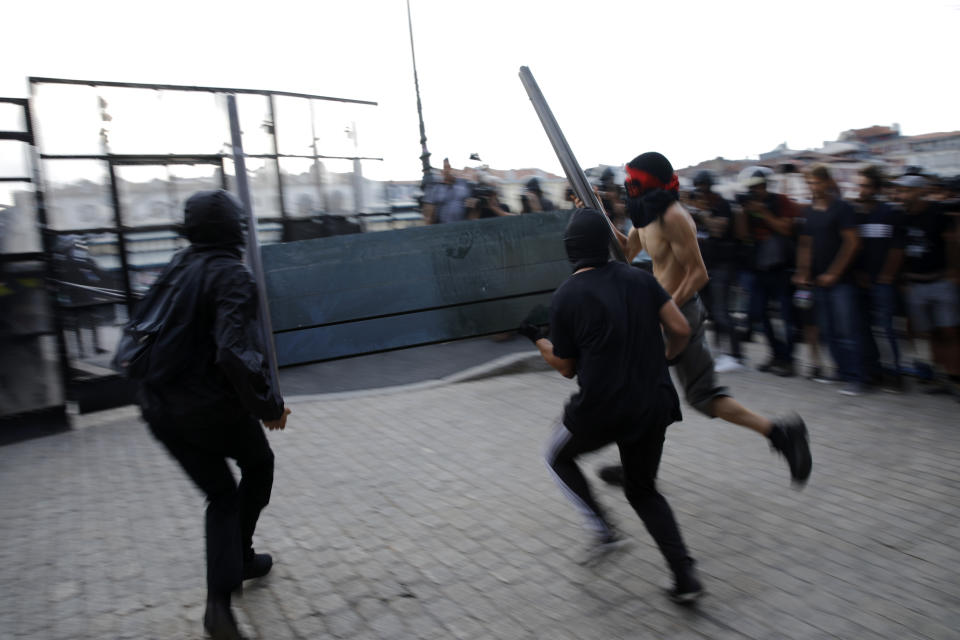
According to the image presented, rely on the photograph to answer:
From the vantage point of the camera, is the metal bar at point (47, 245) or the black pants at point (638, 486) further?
the metal bar at point (47, 245)

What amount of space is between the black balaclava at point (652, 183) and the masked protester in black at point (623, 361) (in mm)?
1030

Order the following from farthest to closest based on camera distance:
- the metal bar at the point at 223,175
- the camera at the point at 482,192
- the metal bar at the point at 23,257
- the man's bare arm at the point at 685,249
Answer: the camera at the point at 482,192 < the metal bar at the point at 223,175 < the metal bar at the point at 23,257 < the man's bare arm at the point at 685,249

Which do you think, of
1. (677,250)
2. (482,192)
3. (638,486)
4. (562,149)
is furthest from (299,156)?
(638,486)

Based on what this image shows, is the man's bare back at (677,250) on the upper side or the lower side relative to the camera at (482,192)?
lower

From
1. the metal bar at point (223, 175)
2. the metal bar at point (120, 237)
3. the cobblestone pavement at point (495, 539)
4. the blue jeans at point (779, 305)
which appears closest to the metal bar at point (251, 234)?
the cobblestone pavement at point (495, 539)

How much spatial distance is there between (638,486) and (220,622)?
5.72 ft

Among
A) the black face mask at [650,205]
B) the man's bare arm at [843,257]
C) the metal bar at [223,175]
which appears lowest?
the man's bare arm at [843,257]

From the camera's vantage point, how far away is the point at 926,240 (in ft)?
20.6

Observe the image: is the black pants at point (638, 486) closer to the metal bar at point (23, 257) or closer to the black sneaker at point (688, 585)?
the black sneaker at point (688, 585)

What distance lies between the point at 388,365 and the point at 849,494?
5.18m

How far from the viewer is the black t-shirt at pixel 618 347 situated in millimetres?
3119

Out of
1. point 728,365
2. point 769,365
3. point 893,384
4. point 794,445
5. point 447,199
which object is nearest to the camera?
point 794,445

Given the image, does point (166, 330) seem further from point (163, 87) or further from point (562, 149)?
point (163, 87)

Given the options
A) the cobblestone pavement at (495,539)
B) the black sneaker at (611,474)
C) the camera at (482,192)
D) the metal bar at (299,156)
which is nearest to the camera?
the cobblestone pavement at (495,539)
